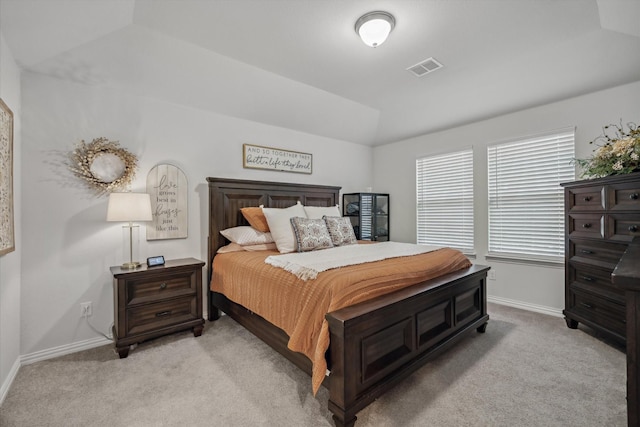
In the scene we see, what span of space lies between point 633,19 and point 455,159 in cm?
212

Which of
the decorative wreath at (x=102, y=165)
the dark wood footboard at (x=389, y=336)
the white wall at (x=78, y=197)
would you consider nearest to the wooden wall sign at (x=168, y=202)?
the white wall at (x=78, y=197)

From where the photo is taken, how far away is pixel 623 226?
238 centimetres

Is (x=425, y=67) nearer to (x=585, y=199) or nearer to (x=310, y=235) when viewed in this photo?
(x=585, y=199)

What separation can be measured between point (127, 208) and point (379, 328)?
2.23 meters

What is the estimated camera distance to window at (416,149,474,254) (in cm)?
403

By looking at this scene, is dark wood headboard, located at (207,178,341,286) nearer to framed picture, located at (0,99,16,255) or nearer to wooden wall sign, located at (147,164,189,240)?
wooden wall sign, located at (147,164,189,240)

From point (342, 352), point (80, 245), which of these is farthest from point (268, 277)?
point (80, 245)

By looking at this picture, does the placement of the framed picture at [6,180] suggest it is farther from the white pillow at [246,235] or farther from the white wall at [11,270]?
the white pillow at [246,235]

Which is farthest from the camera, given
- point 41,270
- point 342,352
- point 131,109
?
point 131,109

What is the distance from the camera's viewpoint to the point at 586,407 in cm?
173

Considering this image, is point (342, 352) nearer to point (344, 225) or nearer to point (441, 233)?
point (344, 225)

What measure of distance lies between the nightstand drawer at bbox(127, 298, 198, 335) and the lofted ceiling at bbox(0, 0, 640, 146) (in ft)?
6.77

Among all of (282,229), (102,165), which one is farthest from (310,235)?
(102,165)

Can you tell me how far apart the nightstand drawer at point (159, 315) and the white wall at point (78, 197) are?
489 millimetres
